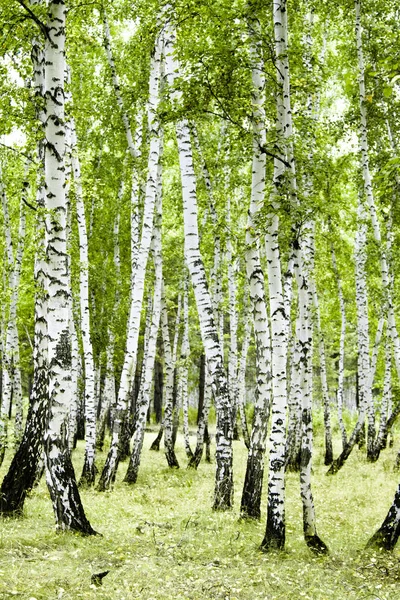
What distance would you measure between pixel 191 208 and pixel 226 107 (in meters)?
1.97

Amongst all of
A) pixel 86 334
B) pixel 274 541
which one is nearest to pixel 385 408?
pixel 86 334

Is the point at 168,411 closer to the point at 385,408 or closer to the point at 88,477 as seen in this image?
the point at 88,477

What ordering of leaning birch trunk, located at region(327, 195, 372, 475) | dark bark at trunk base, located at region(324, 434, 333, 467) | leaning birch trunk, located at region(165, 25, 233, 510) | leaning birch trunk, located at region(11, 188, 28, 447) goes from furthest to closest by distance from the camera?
1. dark bark at trunk base, located at region(324, 434, 333, 467)
2. leaning birch trunk, located at region(327, 195, 372, 475)
3. leaning birch trunk, located at region(11, 188, 28, 447)
4. leaning birch trunk, located at region(165, 25, 233, 510)

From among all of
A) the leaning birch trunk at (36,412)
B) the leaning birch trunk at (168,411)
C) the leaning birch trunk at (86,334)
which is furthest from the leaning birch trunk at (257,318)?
the leaning birch trunk at (168,411)

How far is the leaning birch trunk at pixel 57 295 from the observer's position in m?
7.75

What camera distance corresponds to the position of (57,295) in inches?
312

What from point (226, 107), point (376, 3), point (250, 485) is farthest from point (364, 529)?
point (376, 3)

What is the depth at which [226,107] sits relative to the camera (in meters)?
9.27

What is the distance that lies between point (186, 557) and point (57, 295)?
163 inches

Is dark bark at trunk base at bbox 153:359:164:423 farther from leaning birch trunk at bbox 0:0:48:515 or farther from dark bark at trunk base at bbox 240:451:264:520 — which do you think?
leaning birch trunk at bbox 0:0:48:515

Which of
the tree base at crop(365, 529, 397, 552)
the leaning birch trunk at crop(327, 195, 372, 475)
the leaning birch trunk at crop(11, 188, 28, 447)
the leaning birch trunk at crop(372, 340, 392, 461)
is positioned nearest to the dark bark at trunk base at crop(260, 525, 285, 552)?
the tree base at crop(365, 529, 397, 552)

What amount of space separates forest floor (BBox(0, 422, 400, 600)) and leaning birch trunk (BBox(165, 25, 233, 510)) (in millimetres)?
671

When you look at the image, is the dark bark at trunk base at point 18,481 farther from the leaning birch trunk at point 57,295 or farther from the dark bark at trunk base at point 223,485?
the dark bark at trunk base at point 223,485

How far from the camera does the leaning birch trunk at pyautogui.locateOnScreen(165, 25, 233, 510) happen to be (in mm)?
10312
